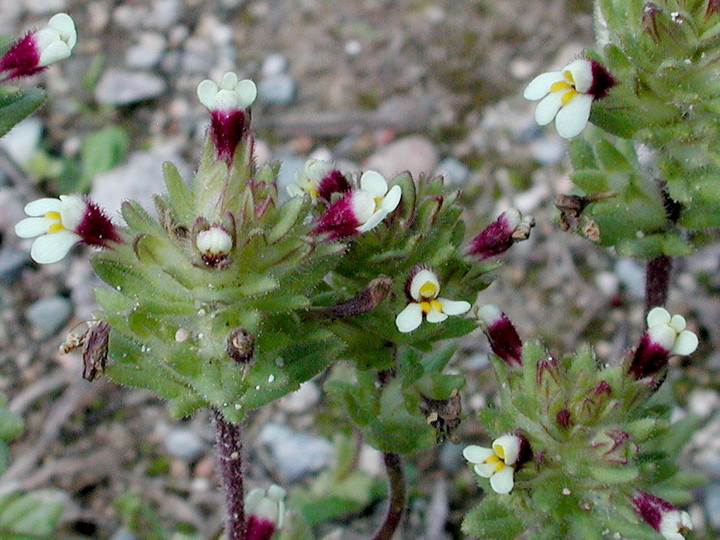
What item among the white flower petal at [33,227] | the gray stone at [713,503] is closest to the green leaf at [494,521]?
the white flower petal at [33,227]

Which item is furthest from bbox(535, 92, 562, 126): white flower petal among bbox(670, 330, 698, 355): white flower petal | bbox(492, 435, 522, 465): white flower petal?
bbox(492, 435, 522, 465): white flower petal

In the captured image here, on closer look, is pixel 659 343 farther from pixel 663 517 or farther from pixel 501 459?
pixel 501 459

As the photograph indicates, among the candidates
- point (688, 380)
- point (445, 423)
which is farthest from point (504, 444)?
point (688, 380)

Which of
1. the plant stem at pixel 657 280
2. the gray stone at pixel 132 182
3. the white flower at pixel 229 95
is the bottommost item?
→ the gray stone at pixel 132 182

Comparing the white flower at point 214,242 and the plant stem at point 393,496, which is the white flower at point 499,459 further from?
the white flower at point 214,242

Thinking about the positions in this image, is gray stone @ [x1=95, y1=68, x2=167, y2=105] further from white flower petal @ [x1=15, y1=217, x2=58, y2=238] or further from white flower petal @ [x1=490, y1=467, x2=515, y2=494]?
white flower petal @ [x1=490, y1=467, x2=515, y2=494]

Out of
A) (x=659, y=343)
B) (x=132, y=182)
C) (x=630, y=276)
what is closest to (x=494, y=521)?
(x=659, y=343)
